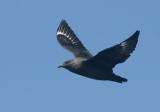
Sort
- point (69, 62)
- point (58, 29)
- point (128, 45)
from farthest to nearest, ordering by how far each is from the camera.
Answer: point (58, 29)
point (69, 62)
point (128, 45)

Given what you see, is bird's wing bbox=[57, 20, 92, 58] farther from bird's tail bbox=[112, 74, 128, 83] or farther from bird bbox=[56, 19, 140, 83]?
bird's tail bbox=[112, 74, 128, 83]

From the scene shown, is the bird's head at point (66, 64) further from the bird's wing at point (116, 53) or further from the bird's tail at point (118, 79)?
the bird's tail at point (118, 79)

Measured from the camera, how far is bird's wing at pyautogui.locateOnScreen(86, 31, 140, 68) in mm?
21562

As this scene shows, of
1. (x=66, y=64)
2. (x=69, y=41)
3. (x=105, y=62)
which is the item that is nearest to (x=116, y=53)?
(x=105, y=62)

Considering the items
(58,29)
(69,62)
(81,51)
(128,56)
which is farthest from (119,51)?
(58,29)

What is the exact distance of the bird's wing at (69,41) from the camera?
25473mm

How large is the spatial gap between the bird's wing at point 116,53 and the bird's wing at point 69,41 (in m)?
2.74

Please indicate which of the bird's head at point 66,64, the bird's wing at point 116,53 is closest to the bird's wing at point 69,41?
the bird's head at point 66,64

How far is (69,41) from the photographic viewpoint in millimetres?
26703

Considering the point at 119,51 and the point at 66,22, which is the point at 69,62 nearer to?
the point at 119,51

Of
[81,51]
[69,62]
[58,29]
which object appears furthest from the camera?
[58,29]

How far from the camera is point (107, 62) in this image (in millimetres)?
22281

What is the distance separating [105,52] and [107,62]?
0.59m

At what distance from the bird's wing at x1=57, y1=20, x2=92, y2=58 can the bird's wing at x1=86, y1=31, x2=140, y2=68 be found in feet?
9.00
